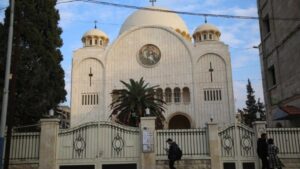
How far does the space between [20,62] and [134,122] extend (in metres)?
11.8

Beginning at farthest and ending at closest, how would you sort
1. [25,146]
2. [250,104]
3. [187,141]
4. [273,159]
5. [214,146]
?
[250,104] → [187,141] → [214,146] → [25,146] → [273,159]

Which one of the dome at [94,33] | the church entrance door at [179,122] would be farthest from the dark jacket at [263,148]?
the dome at [94,33]

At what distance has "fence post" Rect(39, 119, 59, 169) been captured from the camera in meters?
12.5

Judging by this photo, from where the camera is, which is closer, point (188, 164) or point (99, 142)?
point (188, 164)

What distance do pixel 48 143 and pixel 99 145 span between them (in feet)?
6.30

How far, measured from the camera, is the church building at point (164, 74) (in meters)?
37.6

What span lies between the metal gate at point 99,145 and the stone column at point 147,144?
33 cm

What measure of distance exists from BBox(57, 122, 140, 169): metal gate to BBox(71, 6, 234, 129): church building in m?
24.0

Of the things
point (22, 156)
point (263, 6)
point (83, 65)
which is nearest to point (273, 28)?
point (263, 6)

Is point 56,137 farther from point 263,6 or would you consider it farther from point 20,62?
point 263,6

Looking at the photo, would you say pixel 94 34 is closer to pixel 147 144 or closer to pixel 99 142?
pixel 99 142

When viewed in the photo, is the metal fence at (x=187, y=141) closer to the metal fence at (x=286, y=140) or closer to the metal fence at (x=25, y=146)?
the metal fence at (x=286, y=140)

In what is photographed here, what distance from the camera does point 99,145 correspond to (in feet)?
42.7

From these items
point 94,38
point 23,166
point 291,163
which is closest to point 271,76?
point 291,163
